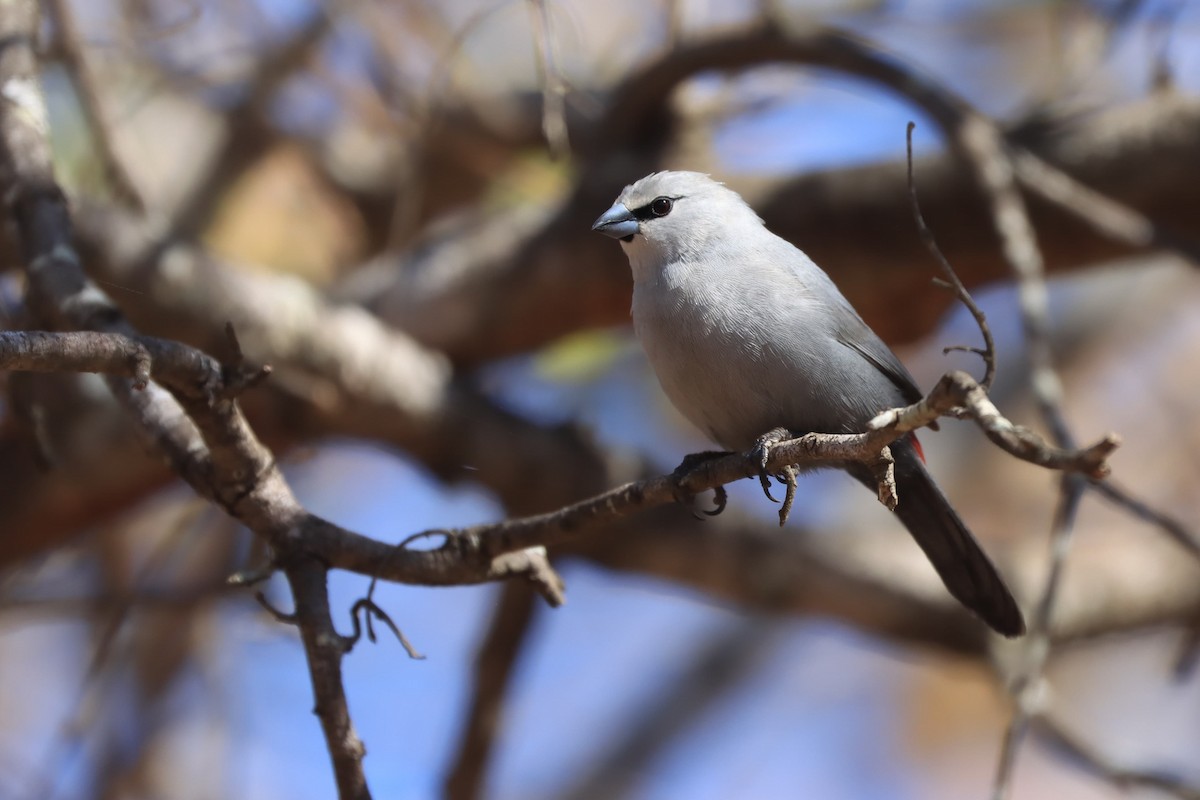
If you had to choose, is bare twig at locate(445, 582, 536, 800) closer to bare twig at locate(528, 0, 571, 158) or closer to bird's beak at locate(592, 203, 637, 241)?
bird's beak at locate(592, 203, 637, 241)

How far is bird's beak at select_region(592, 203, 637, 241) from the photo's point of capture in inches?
126

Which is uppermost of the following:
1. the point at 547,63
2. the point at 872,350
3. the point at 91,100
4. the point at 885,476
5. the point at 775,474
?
the point at 91,100

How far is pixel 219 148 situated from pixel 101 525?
2458 mm

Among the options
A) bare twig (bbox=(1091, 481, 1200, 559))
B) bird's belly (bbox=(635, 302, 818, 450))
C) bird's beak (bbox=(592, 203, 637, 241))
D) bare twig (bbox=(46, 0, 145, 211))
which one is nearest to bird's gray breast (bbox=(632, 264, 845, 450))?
bird's belly (bbox=(635, 302, 818, 450))

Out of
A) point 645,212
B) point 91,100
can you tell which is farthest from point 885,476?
point 91,100

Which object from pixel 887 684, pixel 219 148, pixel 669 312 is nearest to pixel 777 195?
pixel 669 312

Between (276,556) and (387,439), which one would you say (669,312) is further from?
(387,439)

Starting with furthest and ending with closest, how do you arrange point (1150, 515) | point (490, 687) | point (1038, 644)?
point (490, 687) < point (1038, 644) < point (1150, 515)

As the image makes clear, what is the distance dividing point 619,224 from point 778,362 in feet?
2.44

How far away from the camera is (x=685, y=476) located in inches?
86.5

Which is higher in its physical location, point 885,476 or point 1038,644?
point 1038,644

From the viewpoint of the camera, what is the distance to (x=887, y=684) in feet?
33.9

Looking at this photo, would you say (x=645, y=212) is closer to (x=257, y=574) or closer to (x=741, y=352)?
(x=741, y=352)

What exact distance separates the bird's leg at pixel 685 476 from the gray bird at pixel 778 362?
0.20 ft
